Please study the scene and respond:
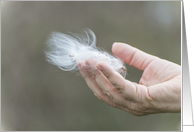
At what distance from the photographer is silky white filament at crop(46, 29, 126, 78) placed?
163 centimetres

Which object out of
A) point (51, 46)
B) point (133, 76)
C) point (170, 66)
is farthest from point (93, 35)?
point (170, 66)

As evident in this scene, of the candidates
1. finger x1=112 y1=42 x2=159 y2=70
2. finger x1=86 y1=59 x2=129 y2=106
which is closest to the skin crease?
finger x1=86 y1=59 x2=129 y2=106

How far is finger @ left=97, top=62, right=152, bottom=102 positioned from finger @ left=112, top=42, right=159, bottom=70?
0.55m

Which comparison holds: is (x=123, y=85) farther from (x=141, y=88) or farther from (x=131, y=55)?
(x=131, y=55)

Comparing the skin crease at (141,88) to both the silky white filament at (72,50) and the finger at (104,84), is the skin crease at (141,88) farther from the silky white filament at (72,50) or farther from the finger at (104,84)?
the silky white filament at (72,50)

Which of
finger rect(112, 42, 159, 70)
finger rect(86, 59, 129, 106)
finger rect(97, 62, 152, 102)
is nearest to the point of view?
finger rect(97, 62, 152, 102)

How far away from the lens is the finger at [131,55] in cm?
160

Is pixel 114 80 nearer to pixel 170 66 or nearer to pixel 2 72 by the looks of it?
pixel 170 66

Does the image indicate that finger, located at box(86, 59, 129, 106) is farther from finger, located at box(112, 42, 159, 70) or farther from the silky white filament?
finger, located at box(112, 42, 159, 70)

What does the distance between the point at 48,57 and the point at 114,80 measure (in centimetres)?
111

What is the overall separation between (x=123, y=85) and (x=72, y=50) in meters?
0.92

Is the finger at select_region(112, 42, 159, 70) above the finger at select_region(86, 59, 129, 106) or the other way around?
above

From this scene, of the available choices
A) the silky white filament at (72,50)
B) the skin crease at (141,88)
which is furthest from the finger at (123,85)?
the silky white filament at (72,50)

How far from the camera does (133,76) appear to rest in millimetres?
2047
